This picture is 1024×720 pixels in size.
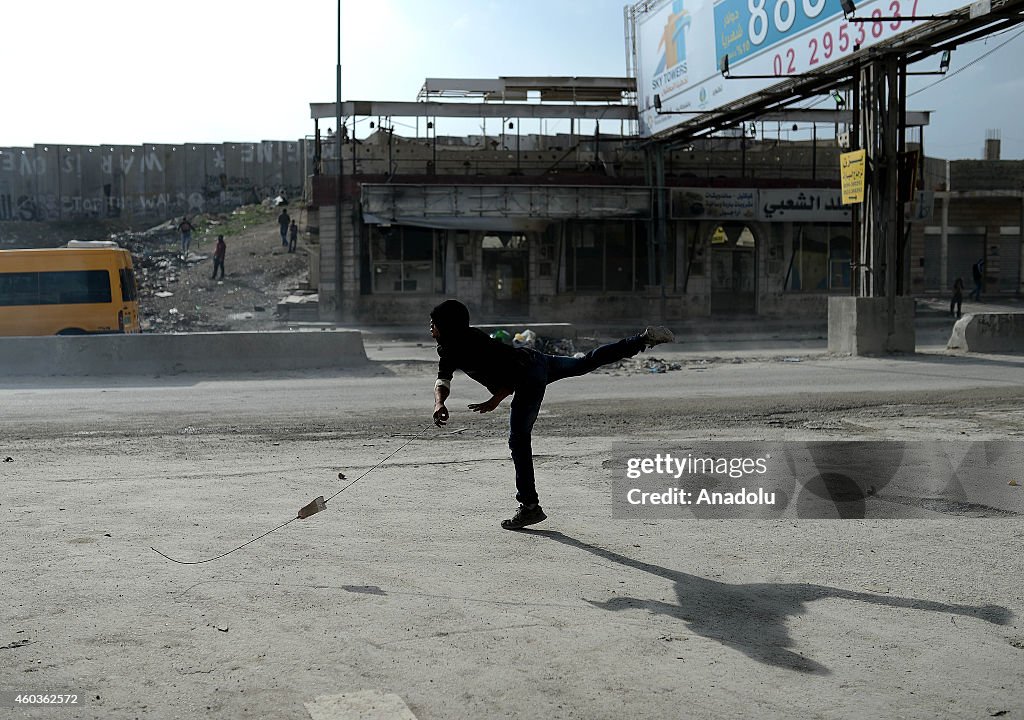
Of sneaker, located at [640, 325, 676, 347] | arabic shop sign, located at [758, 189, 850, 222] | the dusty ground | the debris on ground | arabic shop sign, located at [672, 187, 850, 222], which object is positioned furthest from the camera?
arabic shop sign, located at [758, 189, 850, 222]

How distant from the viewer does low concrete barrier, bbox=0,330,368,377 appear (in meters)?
17.0

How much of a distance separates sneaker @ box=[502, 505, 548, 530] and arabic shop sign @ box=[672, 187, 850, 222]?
27.9 meters

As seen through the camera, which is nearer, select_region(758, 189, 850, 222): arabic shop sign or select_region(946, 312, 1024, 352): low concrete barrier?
select_region(946, 312, 1024, 352): low concrete barrier

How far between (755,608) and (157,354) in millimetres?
14412

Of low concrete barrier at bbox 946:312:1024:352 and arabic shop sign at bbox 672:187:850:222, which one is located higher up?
arabic shop sign at bbox 672:187:850:222

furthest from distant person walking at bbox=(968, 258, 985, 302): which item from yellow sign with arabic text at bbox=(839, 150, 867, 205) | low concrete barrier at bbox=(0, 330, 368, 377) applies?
low concrete barrier at bbox=(0, 330, 368, 377)

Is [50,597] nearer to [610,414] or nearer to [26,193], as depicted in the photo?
[610,414]

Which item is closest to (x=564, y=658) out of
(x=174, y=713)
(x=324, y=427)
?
(x=174, y=713)

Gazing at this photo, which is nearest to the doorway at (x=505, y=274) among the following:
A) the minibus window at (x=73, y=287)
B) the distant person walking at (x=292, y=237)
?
the distant person walking at (x=292, y=237)

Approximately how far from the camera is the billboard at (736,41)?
765 inches

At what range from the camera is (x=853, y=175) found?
19.5 metres

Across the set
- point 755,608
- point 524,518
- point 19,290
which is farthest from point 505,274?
point 755,608

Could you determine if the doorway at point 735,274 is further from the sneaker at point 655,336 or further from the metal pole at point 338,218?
the sneaker at point 655,336

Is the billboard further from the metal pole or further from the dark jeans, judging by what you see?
the dark jeans
